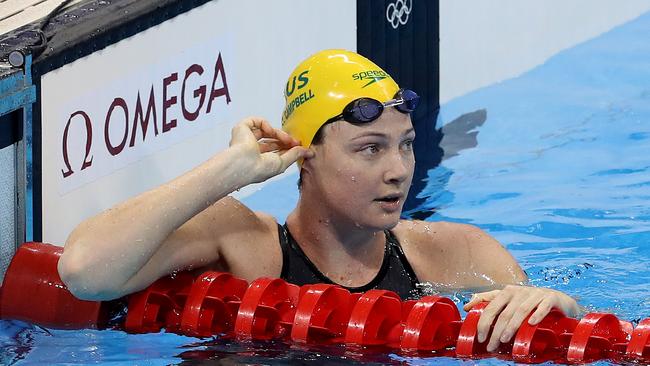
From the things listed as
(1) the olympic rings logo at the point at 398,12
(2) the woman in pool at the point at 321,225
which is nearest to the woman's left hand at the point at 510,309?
(2) the woman in pool at the point at 321,225

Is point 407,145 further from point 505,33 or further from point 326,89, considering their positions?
point 505,33

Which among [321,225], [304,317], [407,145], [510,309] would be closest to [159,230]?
[304,317]

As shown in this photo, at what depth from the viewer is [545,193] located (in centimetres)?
617

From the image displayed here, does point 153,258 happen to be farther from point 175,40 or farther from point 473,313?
point 175,40

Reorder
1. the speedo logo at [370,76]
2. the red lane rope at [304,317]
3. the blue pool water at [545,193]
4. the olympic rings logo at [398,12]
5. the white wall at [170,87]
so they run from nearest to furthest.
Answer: the red lane rope at [304,317], the blue pool water at [545,193], the speedo logo at [370,76], the white wall at [170,87], the olympic rings logo at [398,12]

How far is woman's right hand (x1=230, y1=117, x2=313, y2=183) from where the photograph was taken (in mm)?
3389

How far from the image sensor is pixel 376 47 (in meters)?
6.45

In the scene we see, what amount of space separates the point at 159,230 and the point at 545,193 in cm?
328

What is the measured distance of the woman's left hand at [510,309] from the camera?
307cm

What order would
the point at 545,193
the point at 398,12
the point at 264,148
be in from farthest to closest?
1. the point at 398,12
2. the point at 545,193
3. the point at 264,148

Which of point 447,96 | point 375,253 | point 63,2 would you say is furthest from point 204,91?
point 447,96

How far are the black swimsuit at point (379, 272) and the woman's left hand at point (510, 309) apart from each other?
537 millimetres

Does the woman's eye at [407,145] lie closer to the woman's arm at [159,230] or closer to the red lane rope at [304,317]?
the woman's arm at [159,230]

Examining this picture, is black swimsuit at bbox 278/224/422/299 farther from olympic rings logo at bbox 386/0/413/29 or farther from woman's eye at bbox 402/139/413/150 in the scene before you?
olympic rings logo at bbox 386/0/413/29
